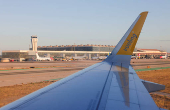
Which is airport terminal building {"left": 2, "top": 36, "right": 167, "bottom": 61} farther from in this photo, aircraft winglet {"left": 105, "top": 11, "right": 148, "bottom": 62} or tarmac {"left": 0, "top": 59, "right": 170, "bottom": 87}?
aircraft winglet {"left": 105, "top": 11, "right": 148, "bottom": 62}

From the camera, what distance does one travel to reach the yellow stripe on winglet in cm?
631

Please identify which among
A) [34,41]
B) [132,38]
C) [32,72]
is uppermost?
[34,41]

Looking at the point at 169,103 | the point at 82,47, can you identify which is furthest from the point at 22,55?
the point at 169,103

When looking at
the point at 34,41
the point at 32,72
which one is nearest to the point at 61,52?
the point at 34,41

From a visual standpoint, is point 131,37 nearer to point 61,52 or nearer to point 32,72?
point 32,72

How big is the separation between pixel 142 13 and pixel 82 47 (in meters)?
170

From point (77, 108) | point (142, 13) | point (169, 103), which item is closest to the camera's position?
point (77, 108)

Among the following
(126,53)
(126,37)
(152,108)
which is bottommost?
(152,108)

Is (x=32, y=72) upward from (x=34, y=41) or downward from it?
downward

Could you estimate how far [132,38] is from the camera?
259 inches

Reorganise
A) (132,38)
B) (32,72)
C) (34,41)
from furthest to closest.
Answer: (34,41) → (32,72) → (132,38)

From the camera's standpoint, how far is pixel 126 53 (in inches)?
272

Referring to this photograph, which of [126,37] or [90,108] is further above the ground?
[126,37]

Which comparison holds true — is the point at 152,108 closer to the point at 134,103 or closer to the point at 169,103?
the point at 134,103
